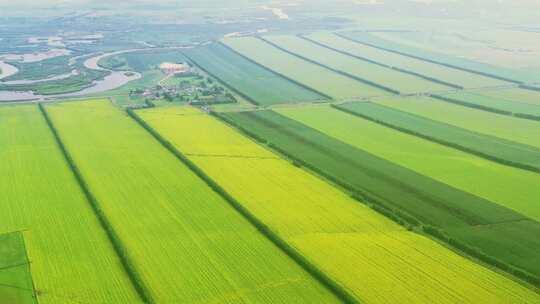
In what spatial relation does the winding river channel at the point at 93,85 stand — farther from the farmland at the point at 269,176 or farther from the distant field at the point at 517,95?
the distant field at the point at 517,95

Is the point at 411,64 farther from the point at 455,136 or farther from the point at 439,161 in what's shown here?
the point at 439,161

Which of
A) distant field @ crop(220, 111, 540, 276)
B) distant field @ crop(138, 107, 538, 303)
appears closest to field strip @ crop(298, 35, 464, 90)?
distant field @ crop(220, 111, 540, 276)

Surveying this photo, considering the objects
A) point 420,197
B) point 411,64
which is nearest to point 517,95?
point 411,64

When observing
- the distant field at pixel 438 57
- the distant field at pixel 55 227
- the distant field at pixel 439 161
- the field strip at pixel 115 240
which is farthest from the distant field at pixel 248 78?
the field strip at pixel 115 240

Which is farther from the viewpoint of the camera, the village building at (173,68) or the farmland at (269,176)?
the village building at (173,68)

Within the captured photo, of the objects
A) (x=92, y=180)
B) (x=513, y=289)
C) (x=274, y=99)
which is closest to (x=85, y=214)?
(x=92, y=180)

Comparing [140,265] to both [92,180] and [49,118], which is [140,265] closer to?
[92,180]
